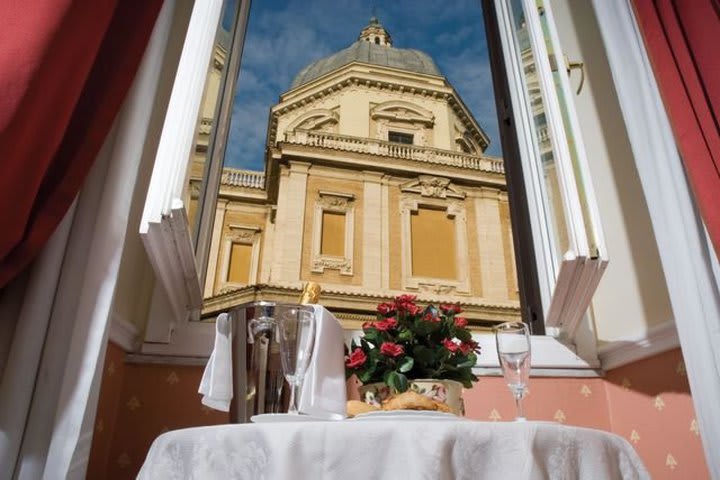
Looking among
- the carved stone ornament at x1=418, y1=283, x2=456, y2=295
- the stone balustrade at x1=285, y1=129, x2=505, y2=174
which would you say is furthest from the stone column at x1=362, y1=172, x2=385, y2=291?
the carved stone ornament at x1=418, y1=283, x2=456, y2=295

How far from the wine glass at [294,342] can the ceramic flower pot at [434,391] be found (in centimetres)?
19

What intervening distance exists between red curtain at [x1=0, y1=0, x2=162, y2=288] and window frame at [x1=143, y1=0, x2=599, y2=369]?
165mm

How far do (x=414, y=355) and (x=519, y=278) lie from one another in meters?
0.97

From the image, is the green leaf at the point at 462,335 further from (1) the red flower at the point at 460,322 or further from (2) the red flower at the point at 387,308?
(2) the red flower at the point at 387,308

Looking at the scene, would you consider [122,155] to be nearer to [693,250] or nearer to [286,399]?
[286,399]

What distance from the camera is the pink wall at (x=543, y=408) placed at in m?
1.35

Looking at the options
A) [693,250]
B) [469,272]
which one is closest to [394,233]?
[469,272]

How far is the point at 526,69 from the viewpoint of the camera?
194 centimetres

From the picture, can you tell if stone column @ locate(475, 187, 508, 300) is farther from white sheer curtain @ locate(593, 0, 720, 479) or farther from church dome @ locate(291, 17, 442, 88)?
white sheer curtain @ locate(593, 0, 720, 479)

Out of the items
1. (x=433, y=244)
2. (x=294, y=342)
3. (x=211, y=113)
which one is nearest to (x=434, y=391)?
(x=294, y=342)

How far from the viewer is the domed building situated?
11.3 metres

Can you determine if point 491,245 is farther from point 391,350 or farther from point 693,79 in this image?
point 391,350

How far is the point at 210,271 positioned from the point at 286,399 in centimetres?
1086

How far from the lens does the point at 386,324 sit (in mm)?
1247
